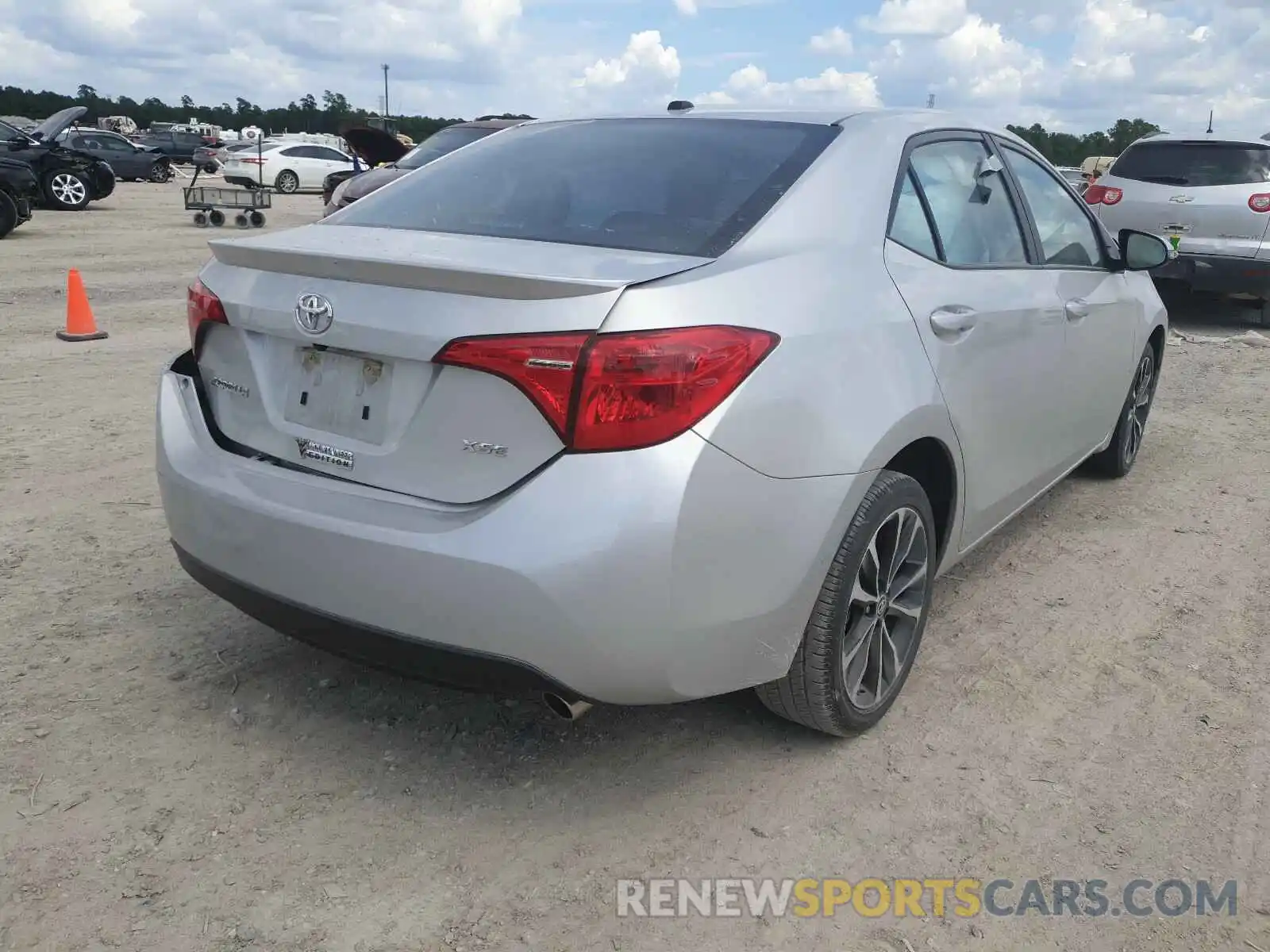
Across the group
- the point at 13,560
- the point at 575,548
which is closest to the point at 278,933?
the point at 575,548

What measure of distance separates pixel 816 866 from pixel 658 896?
381 mm

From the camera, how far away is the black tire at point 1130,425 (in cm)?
527

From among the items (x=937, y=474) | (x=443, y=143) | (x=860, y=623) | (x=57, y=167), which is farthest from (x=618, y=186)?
(x=57, y=167)

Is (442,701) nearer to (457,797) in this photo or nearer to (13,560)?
(457,797)

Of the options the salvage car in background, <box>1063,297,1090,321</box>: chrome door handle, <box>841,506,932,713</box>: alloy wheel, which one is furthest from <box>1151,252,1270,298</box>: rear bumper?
<box>841,506,932,713</box>: alloy wheel

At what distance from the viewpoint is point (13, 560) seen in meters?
3.99

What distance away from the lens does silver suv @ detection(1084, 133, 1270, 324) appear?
988 centimetres

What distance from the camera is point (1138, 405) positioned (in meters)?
5.52

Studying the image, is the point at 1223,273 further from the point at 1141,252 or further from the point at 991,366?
the point at 991,366

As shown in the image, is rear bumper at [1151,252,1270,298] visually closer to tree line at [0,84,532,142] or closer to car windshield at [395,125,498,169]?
car windshield at [395,125,498,169]

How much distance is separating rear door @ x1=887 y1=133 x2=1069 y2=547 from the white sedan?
2706cm

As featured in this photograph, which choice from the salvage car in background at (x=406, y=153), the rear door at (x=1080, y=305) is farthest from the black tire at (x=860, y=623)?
the salvage car in background at (x=406, y=153)

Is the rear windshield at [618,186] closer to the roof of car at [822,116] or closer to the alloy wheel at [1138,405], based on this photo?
the roof of car at [822,116]

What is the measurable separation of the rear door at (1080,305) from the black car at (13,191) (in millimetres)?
15060
